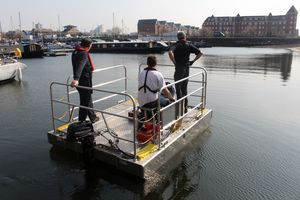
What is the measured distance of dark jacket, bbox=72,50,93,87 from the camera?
5.70 meters

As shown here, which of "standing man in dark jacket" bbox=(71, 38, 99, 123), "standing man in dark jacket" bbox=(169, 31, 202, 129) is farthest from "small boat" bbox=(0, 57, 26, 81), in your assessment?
"standing man in dark jacket" bbox=(169, 31, 202, 129)

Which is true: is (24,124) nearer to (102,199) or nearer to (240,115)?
(102,199)

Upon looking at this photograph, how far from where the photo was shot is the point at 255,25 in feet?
500

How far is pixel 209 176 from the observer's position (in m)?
5.58

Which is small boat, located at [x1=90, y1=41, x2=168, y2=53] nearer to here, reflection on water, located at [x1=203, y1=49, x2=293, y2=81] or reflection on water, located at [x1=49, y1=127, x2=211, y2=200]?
reflection on water, located at [x1=203, y1=49, x2=293, y2=81]

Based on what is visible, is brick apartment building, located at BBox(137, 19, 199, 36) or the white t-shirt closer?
the white t-shirt

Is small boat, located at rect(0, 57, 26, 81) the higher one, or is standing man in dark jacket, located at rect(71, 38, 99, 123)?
standing man in dark jacket, located at rect(71, 38, 99, 123)

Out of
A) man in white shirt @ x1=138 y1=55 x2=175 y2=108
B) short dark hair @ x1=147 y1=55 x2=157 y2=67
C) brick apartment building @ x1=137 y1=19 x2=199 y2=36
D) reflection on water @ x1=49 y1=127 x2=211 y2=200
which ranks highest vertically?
brick apartment building @ x1=137 y1=19 x2=199 y2=36

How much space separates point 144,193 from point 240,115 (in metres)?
5.84

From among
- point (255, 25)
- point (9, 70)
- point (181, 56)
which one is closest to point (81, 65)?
point (181, 56)

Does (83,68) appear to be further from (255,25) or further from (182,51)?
(255,25)

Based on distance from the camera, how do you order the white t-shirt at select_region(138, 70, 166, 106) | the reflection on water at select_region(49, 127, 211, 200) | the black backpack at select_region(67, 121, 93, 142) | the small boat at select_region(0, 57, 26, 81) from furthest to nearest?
the small boat at select_region(0, 57, 26, 81), the white t-shirt at select_region(138, 70, 166, 106), the black backpack at select_region(67, 121, 93, 142), the reflection on water at select_region(49, 127, 211, 200)

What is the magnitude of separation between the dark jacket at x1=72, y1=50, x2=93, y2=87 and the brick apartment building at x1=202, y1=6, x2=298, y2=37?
5479 inches

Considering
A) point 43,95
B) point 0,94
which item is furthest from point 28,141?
point 0,94
